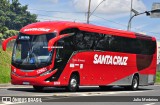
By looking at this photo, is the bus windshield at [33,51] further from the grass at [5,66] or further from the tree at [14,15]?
the tree at [14,15]

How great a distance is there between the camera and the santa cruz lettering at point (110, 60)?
83.5ft

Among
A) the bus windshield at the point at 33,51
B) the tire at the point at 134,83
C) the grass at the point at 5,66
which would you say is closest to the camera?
the bus windshield at the point at 33,51

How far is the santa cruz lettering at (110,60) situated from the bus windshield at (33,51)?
4.16m

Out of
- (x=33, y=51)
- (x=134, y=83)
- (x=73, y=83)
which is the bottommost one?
(x=134, y=83)

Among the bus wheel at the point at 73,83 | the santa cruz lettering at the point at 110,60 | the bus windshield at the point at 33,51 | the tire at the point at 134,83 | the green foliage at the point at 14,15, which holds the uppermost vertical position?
the green foliage at the point at 14,15

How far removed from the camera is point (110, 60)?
26672 millimetres

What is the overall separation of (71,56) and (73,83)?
149cm

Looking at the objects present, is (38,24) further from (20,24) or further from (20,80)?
(20,24)

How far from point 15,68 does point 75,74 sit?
323 centimetres

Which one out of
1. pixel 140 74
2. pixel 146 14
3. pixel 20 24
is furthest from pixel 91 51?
pixel 20 24

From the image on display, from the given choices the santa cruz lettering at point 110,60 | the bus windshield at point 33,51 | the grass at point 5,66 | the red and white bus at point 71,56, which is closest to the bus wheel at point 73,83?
the red and white bus at point 71,56

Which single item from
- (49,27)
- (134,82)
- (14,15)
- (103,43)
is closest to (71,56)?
(49,27)

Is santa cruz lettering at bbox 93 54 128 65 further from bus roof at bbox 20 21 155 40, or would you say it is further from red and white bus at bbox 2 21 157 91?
bus roof at bbox 20 21 155 40

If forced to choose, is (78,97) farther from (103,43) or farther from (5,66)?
(5,66)
